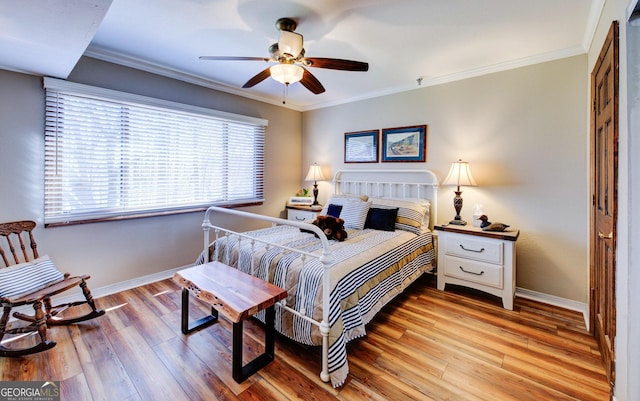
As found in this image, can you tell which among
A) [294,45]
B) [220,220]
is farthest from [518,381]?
[220,220]

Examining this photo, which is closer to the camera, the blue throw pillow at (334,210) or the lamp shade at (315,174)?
the blue throw pillow at (334,210)

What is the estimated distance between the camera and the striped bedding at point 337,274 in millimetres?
1803

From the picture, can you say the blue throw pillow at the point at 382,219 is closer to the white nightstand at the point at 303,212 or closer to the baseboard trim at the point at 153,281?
the white nightstand at the point at 303,212

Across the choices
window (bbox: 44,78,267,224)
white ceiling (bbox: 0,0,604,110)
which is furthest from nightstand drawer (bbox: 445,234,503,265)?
window (bbox: 44,78,267,224)

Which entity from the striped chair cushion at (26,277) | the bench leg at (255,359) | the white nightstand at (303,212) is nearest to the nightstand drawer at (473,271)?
the white nightstand at (303,212)

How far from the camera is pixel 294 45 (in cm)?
201

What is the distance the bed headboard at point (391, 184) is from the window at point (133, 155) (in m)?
1.55

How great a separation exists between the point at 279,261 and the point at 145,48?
2.41 metres

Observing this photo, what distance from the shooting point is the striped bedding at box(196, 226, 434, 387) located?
1.80 metres

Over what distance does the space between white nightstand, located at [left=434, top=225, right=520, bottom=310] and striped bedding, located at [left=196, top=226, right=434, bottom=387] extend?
0.31 meters

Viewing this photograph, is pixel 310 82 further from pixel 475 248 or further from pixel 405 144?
pixel 475 248

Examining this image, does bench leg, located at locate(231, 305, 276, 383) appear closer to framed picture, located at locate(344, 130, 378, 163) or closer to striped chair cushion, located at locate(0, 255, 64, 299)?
striped chair cushion, located at locate(0, 255, 64, 299)

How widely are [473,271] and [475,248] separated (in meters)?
0.24

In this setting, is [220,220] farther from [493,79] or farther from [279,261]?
[493,79]
